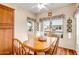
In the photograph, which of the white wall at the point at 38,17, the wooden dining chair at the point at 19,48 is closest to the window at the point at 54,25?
the white wall at the point at 38,17

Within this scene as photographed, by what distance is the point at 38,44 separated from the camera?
1820 millimetres

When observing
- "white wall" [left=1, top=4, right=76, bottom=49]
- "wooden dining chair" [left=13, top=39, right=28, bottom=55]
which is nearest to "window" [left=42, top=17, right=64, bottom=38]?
"white wall" [left=1, top=4, right=76, bottom=49]

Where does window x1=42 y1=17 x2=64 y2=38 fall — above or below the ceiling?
below

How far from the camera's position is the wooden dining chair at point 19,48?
1842mm

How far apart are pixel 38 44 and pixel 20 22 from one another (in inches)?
15.0

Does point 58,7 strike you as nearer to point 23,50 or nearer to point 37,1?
point 37,1

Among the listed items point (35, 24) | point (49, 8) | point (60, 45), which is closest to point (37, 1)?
point (49, 8)

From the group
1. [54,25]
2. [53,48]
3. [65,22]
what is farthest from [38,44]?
[65,22]

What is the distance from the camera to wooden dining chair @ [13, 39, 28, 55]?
1.84m

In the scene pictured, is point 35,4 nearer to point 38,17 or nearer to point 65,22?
point 38,17

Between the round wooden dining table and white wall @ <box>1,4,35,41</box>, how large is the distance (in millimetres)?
82

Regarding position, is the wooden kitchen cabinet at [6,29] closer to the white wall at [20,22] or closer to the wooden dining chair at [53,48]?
the white wall at [20,22]

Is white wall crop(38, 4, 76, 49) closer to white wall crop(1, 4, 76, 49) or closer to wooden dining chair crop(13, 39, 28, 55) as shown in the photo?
white wall crop(1, 4, 76, 49)

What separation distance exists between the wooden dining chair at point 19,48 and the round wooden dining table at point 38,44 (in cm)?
6
